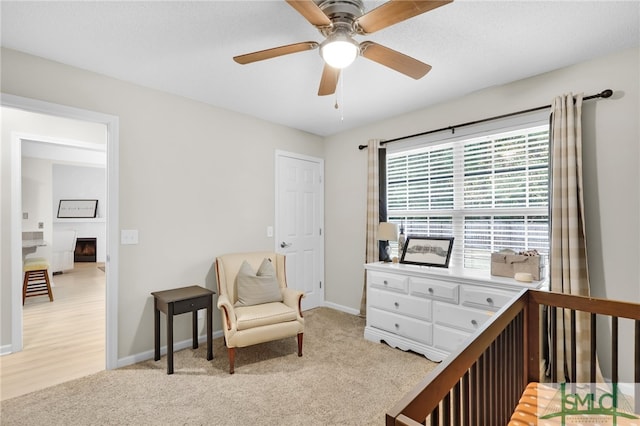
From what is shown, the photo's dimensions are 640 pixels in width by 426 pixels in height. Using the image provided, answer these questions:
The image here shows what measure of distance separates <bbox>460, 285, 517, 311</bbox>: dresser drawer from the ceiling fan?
1.77m

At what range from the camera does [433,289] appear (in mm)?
2752

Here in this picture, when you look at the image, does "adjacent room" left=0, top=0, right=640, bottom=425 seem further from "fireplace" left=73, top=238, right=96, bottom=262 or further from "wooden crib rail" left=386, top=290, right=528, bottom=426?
"fireplace" left=73, top=238, right=96, bottom=262

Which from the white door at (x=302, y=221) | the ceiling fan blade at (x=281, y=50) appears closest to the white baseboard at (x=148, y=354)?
the white door at (x=302, y=221)

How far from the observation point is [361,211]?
3.95 metres

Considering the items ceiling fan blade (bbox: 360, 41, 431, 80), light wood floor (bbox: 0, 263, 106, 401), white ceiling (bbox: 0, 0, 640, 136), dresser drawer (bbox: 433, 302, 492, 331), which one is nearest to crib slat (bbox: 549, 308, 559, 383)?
dresser drawer (bbox: 433, 302, 492, 331)

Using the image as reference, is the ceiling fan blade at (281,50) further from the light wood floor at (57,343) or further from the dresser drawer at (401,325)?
the light wood floor at (57,343)

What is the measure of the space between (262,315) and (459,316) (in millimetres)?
1706

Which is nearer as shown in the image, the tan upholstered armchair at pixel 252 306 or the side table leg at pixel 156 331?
the tan upholstered armchair at pixel 252 306

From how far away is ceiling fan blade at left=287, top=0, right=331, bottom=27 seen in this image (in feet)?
Result: 4.47

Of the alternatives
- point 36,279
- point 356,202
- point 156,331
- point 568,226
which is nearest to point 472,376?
point 568,226

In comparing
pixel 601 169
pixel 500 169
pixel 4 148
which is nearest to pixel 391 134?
pixel 500 169

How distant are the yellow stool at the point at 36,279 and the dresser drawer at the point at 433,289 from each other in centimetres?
503

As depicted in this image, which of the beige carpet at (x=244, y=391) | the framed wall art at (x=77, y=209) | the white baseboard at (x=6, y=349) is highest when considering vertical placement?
the framed wall art at (x=77, y=209)

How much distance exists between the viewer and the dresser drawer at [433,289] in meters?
2.64
